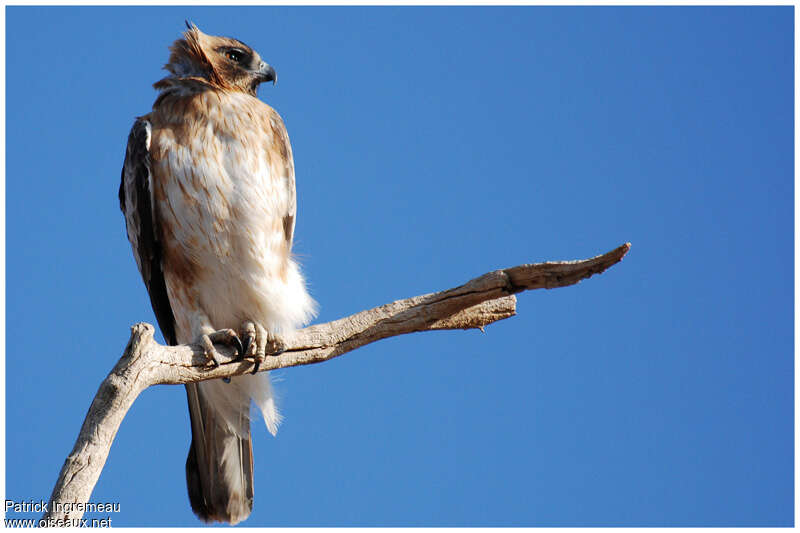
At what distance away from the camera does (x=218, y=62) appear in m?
6.26

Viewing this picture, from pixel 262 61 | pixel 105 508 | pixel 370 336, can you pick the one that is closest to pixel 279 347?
pixel 370 336

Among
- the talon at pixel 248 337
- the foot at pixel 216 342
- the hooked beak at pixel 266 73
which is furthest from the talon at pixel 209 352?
the hooked beak at pixel 266 73

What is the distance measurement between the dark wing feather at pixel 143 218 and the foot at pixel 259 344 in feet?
2.57

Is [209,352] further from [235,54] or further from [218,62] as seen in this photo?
[235,54]

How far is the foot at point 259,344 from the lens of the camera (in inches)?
209

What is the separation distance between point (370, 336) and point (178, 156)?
158cm

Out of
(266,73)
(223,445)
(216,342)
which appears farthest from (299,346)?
(266,73)

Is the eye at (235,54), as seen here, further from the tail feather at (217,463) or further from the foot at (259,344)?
the tail feather at (217,463)

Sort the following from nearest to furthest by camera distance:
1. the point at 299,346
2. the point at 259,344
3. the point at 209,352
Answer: the point at 209,352, the point at 299,346, the point at 259,344

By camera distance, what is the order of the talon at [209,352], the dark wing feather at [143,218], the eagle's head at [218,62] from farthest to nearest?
the eagle's head at [218,62] → the dark wing feather at [143,218] → the talon at [209,352]

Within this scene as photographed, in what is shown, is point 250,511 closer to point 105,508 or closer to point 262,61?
point 105,508

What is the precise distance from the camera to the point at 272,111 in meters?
6.07

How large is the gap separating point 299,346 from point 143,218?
4.21ft

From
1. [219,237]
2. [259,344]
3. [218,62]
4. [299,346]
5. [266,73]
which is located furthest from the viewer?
[266,73]
